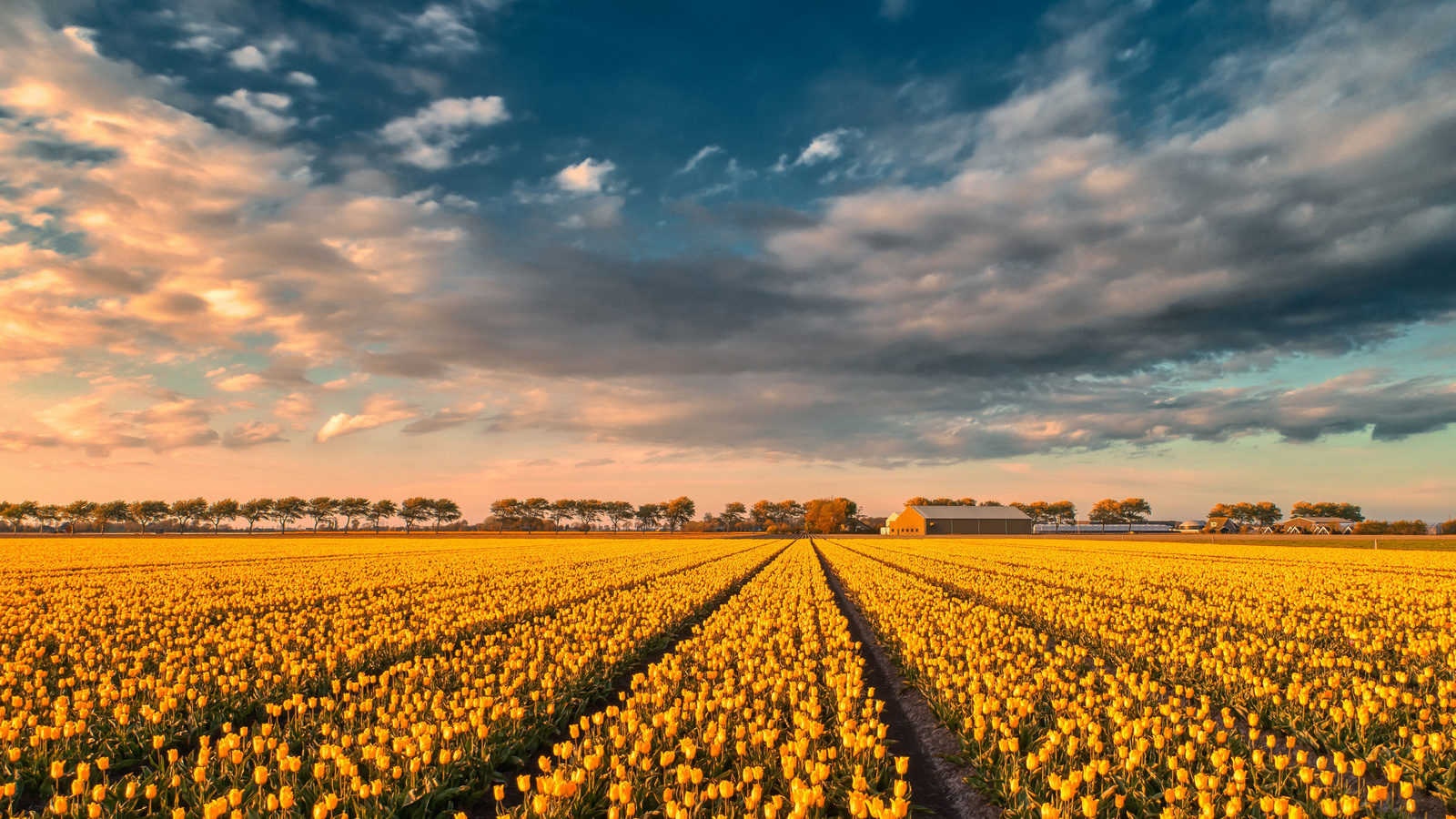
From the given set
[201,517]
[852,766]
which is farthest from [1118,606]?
[201,517]

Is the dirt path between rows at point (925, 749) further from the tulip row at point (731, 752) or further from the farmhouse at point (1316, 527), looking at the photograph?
the farmhouse at point (1316, 527)

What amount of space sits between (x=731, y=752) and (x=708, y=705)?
2.21ft

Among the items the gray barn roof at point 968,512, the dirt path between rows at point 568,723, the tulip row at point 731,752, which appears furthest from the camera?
the gray barn roof at point 968,512

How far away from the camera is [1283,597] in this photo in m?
22.1

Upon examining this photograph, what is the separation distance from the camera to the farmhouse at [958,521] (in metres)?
157

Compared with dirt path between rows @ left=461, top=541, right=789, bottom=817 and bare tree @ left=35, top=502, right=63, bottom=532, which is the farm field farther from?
bare tree @ left=35, top=502, right=63, bottom=532

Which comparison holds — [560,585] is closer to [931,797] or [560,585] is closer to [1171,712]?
[931,797]

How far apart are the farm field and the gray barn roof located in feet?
461

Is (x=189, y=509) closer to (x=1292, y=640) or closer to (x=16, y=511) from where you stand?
(x=16, y=511)

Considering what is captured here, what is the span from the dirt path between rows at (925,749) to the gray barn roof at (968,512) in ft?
500

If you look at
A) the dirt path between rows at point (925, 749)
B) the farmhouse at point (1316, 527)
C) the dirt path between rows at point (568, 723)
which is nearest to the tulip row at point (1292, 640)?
the dirt path between rows at point (925, 749)

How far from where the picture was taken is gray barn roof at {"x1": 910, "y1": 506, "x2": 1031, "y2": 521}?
159 meters

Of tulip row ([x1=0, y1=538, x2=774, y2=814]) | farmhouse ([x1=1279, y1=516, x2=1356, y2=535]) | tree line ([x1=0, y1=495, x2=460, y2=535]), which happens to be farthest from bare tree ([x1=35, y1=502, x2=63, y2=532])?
farmhouse ([x1=1279, y1=516, x2=1356, y2=535])

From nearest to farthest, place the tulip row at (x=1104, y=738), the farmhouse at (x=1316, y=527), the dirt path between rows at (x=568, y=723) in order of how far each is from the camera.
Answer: the tulip row at (x=1104, y=738), the dirt path between rows at (x=568, y=723), the farmhouse at (x=1316, y=527)
